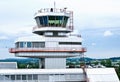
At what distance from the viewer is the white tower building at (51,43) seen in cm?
7256

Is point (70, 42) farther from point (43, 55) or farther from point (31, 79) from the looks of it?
point (31, 79)

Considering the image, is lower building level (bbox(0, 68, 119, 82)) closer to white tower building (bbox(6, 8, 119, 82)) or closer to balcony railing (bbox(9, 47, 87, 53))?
white tower building (bbox(6, 8, 119, 82))

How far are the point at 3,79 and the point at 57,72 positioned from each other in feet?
28.8

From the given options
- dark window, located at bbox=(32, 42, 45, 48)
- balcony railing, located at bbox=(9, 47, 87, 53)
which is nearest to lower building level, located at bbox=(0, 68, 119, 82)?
balcony railing, located at bbox=(9, 47, 87, 53)

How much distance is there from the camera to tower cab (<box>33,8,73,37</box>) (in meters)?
73.8

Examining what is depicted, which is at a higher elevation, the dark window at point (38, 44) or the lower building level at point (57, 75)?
the dark window at point (38, 44)

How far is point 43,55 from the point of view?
72.6 m

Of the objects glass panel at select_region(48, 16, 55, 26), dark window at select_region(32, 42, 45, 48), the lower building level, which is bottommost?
the lower building level

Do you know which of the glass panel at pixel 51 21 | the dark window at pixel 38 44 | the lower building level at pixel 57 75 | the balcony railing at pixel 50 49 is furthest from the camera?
the glass panel at pixel 51 21

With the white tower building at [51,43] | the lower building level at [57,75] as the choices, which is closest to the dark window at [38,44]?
the white tower building at [51,43]

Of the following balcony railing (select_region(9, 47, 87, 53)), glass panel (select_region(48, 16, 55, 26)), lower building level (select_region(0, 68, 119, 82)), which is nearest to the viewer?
lower building level (select_region(0, 68, 119, 82))

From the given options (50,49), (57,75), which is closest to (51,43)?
(50,49)

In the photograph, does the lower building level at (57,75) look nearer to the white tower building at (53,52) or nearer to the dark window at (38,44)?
the white tower building at (53,52)

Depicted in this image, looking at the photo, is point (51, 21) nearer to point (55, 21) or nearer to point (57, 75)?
point (55, 21)
